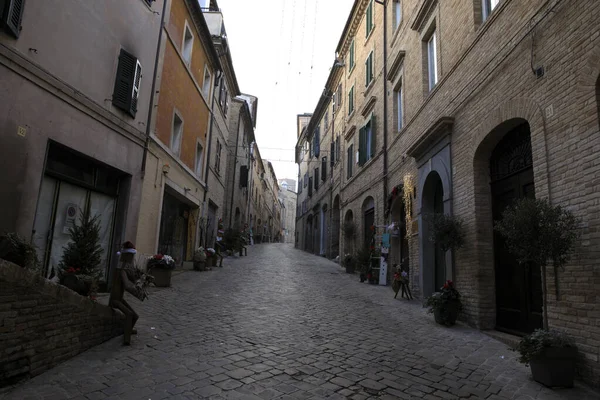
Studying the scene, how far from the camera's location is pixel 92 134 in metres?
8.45

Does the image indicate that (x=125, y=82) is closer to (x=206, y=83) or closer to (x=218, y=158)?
(x=206, y=83)

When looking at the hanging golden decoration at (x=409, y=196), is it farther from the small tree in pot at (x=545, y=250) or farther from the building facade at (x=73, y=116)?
the building facade at (x=73, y=116)

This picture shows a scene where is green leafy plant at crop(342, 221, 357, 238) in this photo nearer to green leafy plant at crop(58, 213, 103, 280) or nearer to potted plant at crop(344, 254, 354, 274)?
potted plant at crop(344, 254, 354, 274)

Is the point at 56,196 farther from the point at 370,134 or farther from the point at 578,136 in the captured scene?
the point at 370,134

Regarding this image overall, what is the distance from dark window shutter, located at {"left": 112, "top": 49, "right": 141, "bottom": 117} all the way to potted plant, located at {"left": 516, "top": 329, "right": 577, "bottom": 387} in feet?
30.1

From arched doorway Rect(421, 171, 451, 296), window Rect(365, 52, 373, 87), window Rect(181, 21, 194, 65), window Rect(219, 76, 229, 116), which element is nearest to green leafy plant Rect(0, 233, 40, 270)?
arched doorway Rect(421, 171, 451, 296)

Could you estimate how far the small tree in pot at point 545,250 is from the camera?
448 centimetres

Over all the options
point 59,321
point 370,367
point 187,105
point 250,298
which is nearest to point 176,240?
point 187,105

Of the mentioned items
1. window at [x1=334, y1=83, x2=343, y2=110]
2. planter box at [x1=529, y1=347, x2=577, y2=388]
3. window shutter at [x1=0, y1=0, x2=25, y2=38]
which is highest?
window at [x1=334, y1=83, x2=343, y2=110]

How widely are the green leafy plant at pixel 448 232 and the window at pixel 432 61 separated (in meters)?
4.32

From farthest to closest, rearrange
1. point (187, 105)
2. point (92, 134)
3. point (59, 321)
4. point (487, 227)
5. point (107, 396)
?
point (187, 105) < point (92, 134) < point (487, 227) < point (59, 321) < point (107, 396)

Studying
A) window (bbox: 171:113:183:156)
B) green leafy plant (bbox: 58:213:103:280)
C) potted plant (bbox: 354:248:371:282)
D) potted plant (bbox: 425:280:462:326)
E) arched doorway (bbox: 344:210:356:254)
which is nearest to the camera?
green leafy plant (bbox: 58:213:103:280)

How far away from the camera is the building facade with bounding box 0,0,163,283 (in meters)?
A: 6.43

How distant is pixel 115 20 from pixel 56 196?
14.1 feet
